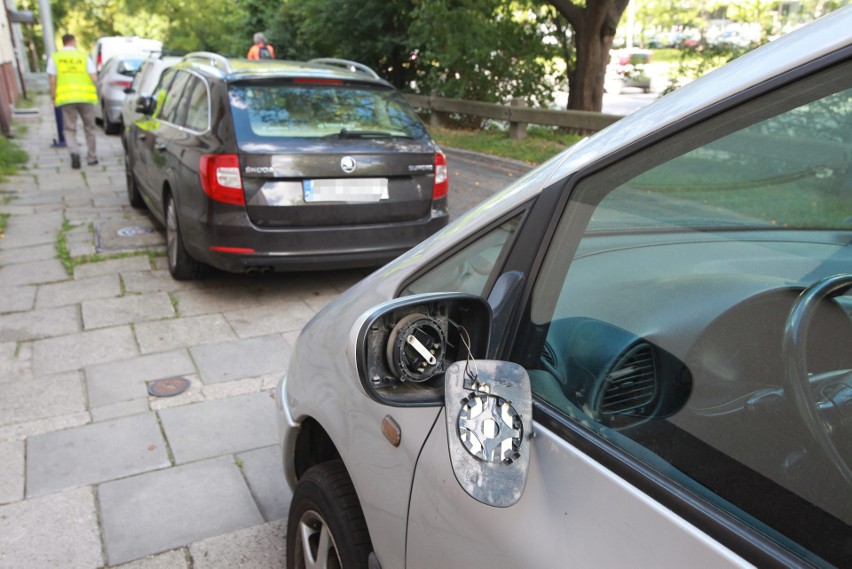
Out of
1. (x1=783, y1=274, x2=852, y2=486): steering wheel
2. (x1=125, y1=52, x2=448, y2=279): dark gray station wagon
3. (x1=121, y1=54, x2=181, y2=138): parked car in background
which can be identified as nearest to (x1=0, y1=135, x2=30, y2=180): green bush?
(x1=121, y1=54, x2=181, y2=138): parked car in background

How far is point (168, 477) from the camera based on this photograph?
3510mm

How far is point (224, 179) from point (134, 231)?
3.15 meters

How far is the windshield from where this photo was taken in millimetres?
1269

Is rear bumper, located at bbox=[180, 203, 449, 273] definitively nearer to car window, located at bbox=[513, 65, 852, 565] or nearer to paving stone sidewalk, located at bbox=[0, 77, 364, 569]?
paving stone sidewalk, located at bbox=[0, 77, 364, 569]

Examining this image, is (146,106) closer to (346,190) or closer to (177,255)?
(177,255)

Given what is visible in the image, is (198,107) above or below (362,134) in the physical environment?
above

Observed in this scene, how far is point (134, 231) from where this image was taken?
7938 millimetres

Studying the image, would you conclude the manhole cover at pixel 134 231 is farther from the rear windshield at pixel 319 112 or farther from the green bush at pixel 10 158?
the green bush at pixel 10 158

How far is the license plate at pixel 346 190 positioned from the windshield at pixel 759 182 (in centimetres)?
400

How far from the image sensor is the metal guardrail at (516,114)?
470 inches

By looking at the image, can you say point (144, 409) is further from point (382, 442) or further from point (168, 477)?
point (382, 442)

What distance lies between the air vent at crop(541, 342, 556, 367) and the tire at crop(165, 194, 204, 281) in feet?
16.2

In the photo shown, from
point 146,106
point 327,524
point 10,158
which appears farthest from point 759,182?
point 10,158

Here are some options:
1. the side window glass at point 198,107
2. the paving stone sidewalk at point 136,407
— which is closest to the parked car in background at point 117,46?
the paving stone sidewalk at point 136,407
